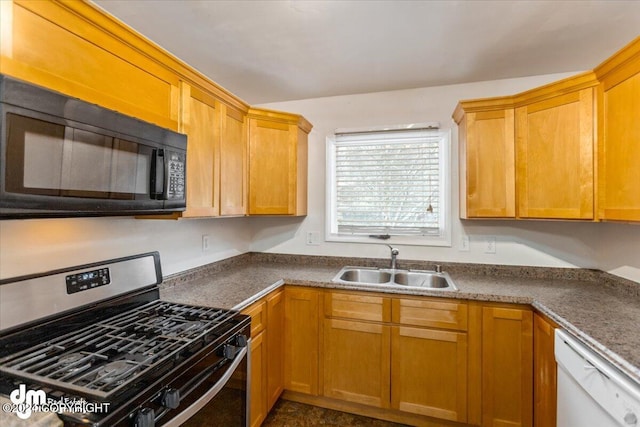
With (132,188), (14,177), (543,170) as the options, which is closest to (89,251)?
(132,188)

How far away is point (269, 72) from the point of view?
2193 millimetres

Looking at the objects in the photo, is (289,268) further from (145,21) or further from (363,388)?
(145,21)

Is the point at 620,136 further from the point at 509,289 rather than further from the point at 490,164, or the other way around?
the point at 509,289

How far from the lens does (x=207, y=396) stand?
3.57 ft

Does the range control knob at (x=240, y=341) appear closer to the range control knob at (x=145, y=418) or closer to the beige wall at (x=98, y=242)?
the range control knob at (x=145, y=418)

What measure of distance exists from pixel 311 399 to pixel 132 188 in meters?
1.84

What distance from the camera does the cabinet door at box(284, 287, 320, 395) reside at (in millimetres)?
2035

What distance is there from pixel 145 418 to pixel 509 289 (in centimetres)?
197

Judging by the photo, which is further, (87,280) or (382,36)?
(382,36)

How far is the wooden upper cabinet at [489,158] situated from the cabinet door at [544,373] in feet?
2.44

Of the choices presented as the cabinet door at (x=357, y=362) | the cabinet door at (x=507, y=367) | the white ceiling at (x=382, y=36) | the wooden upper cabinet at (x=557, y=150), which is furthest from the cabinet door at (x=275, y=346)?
the wooden upper cabinet at (x=557, y=150)

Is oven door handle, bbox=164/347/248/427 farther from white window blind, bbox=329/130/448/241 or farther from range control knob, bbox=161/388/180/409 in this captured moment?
white window blind, bbox=329/130/448/241

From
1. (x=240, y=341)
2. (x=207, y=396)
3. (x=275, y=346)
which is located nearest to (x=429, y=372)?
(x=275, y=346)

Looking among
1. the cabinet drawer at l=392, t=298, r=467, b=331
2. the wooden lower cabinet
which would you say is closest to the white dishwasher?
the wooden lower cabinet
